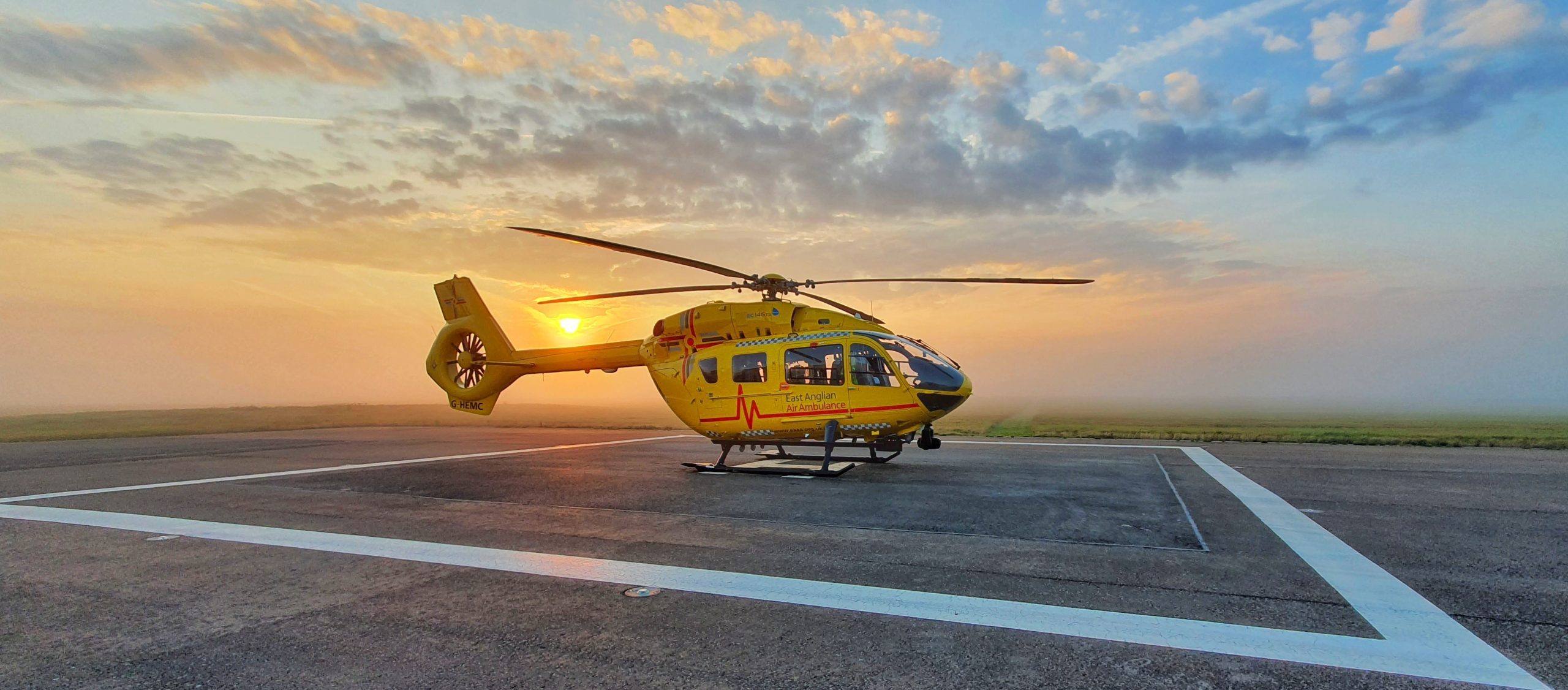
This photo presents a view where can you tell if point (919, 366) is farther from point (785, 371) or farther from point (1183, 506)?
point (1183, 506)

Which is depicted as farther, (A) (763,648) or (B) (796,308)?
(B) (796,308)

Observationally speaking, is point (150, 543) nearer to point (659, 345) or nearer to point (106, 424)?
point (659, 345)

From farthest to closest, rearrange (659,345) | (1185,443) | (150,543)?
(1185,443), (659,345), (150,543)

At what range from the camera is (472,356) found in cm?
1639

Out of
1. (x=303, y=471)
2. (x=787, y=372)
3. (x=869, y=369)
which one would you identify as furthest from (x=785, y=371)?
(x=303, y=471)

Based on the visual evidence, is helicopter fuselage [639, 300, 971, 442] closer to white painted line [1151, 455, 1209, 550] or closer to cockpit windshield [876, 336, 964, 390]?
cockpit windshield [876, 336, 964, 390]

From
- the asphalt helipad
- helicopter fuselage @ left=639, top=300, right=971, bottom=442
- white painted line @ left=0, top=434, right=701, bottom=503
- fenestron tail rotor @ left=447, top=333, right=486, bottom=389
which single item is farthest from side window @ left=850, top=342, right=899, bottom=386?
fenestron tail rotor @ left=447, top=333, right=486, bottom=389

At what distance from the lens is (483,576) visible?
16.9ft

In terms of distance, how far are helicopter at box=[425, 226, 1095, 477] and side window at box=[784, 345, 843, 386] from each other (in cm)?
2

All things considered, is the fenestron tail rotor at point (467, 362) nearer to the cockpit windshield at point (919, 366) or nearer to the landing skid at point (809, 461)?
the landing skid at point (809, 461)

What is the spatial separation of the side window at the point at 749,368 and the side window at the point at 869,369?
1.64 m

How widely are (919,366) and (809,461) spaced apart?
3376mm

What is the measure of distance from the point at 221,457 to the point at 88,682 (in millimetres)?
15003

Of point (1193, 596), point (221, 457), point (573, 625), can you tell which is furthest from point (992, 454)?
point (221, 457)
